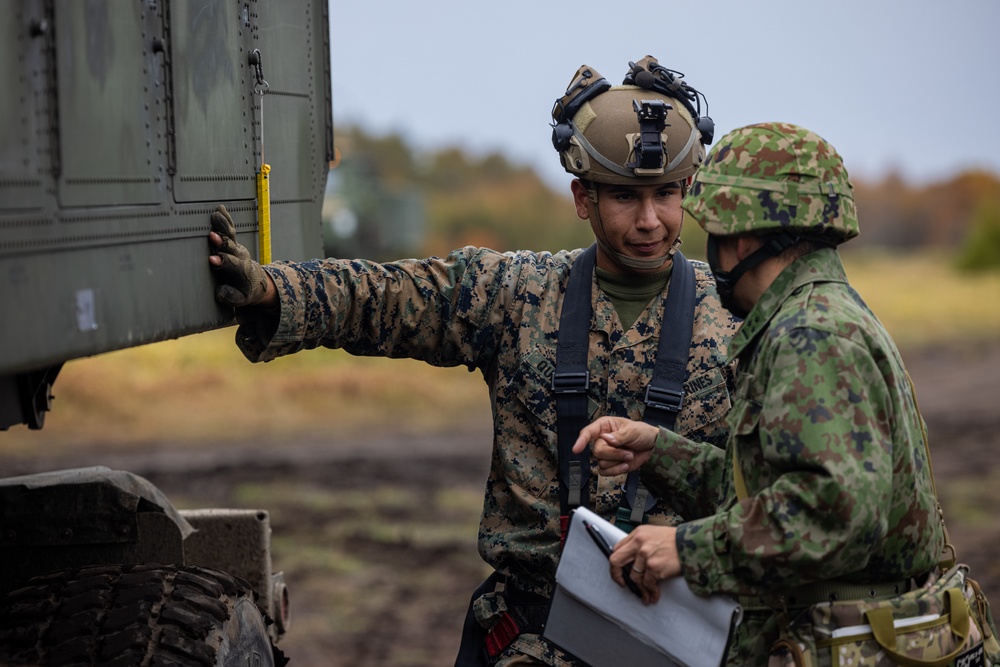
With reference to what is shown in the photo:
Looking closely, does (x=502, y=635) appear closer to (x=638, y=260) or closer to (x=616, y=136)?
(x=638, y=260)

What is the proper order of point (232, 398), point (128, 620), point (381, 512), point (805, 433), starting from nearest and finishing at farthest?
point (805, 433)
point (128, 620)
point (381, 512)
point (232, 398)

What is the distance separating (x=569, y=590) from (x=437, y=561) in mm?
6488

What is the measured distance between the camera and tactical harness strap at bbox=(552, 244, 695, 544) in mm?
3574

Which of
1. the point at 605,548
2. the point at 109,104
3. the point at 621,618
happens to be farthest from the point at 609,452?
the point at 109,104

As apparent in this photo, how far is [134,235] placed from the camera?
2803mm

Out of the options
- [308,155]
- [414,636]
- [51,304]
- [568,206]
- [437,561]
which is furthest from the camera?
[568,206]

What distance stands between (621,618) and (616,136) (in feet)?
4.72

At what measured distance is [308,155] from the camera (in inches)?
157

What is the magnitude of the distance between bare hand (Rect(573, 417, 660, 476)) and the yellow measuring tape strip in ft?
3.30

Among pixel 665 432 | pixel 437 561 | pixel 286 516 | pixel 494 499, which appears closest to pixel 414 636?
pixel 437 561

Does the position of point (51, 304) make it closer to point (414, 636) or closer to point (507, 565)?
point (507, 565)

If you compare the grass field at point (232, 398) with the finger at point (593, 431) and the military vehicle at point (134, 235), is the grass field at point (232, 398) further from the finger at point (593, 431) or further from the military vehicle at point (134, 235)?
the finger at point (593, 431)

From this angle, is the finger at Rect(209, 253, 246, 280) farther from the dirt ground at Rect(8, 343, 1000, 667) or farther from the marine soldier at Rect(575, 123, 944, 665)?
the dirt ground at Rect(8, 343, 1000, 667)

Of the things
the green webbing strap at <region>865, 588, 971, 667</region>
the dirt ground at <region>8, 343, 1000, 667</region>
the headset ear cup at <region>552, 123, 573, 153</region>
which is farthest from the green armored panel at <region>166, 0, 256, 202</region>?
the dirt ground at <region>8, 343, 1000, 667</region>
